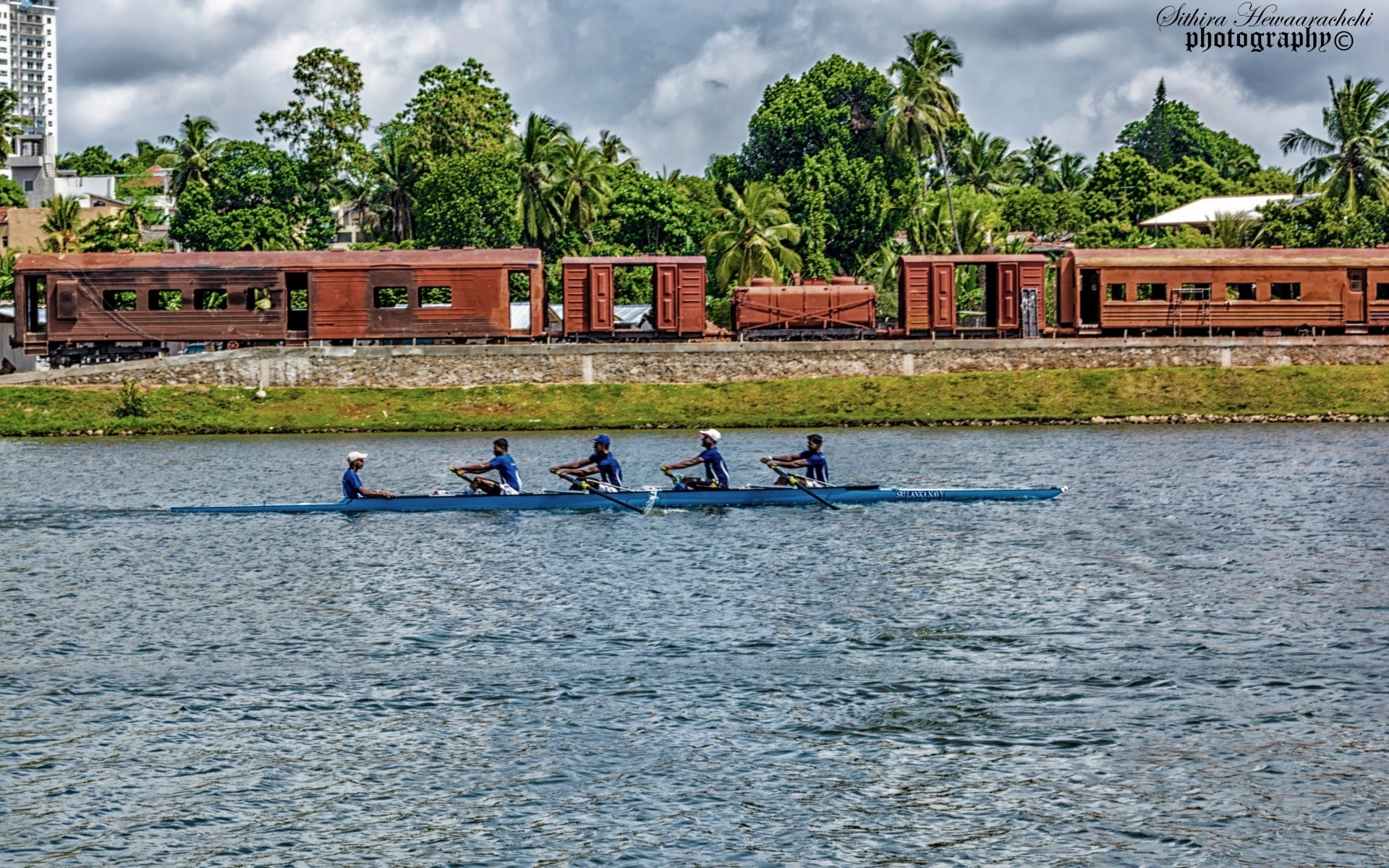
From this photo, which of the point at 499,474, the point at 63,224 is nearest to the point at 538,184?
the point at 63,224

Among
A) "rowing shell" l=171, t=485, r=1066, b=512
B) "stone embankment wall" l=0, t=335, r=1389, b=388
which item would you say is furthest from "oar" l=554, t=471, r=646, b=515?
"stone embankment wall" l=0, t=335, r=1389, b=388

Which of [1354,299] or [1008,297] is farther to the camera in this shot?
[1008,297]

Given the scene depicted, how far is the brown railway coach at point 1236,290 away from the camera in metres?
64.6

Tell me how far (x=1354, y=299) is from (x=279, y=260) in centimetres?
4354

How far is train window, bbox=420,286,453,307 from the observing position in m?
64.9

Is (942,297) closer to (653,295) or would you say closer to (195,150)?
(653,295)

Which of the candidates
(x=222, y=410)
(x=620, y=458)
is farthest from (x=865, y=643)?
(x=222, y=410)

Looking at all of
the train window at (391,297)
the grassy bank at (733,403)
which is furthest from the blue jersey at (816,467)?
the train window at (391,297)

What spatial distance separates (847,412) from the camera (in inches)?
2360

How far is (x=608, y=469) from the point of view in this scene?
35.3 m

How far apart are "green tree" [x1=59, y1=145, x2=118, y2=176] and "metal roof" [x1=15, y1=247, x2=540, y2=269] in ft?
308

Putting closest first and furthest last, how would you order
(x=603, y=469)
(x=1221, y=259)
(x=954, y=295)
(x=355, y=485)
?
(x=355, y=485) → (x=603, y=469) → (x=1221, y=259) → (x=954, y=295)

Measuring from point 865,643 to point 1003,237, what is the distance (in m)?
81.0

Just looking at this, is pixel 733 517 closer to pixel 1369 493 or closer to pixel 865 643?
pixel 865 643
